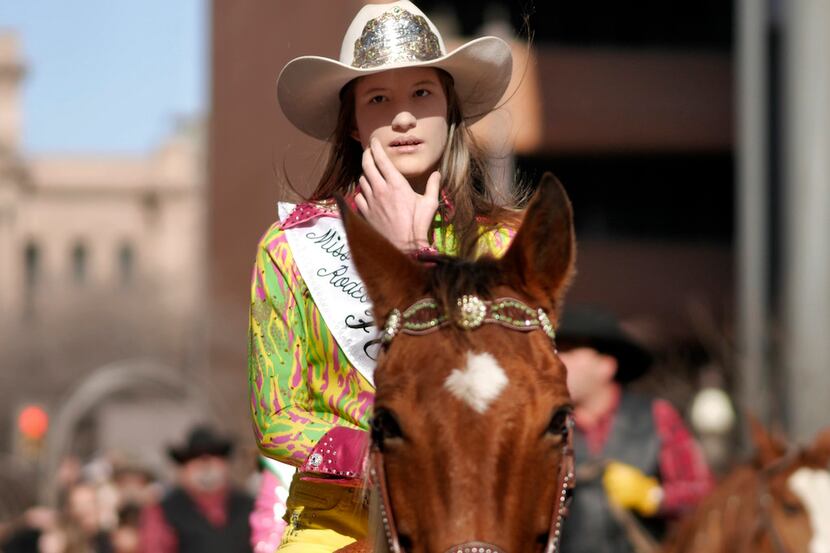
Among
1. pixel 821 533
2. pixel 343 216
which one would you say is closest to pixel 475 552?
pixel 343 216

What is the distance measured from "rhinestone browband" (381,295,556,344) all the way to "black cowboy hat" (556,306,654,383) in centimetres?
620

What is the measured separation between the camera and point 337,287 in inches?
175

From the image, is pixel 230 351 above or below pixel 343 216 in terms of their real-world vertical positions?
below

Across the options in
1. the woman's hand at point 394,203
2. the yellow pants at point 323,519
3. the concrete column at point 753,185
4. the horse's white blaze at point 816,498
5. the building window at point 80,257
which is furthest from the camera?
the building window at point 80,257

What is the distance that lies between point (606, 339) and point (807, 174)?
812 inches

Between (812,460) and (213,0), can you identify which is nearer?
(812,460)

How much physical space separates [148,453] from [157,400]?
23.8 ft

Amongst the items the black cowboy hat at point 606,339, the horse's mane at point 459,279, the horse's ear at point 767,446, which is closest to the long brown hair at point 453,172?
the horse's mane at point 459,279

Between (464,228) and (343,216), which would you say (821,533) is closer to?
(464,228)

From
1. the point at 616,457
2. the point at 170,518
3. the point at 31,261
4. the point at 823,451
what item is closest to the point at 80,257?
the point at 31,261

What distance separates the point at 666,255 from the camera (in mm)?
43094

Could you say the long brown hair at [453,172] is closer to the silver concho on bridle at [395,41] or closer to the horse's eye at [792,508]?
the silver concho on bridle at [395,41]

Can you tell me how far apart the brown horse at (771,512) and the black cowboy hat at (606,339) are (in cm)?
155

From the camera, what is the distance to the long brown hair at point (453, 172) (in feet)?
15.0
